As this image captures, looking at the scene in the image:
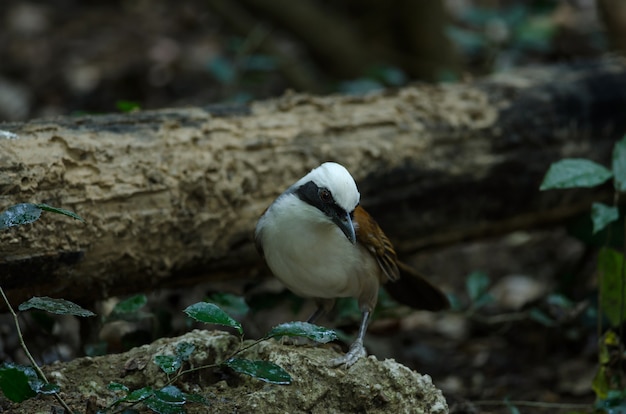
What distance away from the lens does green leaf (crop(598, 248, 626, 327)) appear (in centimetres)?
450

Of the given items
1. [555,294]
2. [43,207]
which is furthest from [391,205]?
[43,207]

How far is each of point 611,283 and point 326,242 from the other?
1.75 meters

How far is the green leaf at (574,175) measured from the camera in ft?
13.5

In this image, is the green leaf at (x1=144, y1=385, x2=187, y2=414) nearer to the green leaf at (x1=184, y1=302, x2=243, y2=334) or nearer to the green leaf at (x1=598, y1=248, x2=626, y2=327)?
the green leaf at (x1=184, y1=302, x2=243, y2=334)

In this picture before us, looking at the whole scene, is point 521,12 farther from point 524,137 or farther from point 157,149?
point 157,149

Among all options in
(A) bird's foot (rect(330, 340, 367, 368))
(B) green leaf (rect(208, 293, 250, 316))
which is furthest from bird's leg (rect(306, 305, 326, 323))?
(A) bird's foot (rect(330, 340, 367, 368))

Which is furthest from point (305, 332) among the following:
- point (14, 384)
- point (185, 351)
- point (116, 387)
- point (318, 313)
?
point (318, 313)

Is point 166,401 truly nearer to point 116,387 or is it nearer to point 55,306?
point 116,387

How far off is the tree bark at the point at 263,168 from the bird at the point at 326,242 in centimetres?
53

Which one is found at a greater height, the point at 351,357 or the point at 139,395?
the point at 351,357

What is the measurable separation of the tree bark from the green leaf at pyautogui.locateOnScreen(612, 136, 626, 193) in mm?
1047

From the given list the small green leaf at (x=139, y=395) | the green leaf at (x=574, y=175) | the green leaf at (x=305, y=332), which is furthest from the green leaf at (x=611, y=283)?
the small green leaf at (x=139, y=395)

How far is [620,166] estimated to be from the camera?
416 cm

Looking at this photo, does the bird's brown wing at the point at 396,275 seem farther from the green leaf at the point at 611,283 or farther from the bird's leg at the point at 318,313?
the green leaf at the point at 611,283
